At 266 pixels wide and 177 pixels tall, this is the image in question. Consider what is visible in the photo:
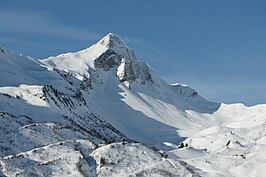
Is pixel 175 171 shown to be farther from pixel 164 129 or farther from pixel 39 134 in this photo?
pixel 164 129

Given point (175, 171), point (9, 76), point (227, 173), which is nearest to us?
point (175, 171)

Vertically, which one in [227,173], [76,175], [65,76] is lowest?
[76,175]

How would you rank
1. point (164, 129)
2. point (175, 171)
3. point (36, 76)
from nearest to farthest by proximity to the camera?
point (175, 171)
point (36, 76)
point (164, 129)

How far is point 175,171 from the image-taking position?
39188mm

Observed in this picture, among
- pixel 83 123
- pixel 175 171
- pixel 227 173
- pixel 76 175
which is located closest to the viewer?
pixel 76 175

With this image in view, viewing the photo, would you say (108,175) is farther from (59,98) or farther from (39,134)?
(59,98)

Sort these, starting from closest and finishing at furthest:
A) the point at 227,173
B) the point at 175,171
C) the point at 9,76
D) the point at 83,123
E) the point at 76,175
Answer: the point at 76,175 → the point at 175,171 → the point at 227,173 → the point at 83,123 → the point at 9,76

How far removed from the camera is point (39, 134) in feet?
182

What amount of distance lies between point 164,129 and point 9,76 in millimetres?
67914

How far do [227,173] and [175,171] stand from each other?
9.05m

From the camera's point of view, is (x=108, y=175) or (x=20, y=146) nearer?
(x=108, y=175)

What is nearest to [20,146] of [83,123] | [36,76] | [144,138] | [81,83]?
[83,123]

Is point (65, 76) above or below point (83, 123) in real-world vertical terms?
above

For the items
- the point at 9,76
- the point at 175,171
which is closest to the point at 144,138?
the point at 9,76
